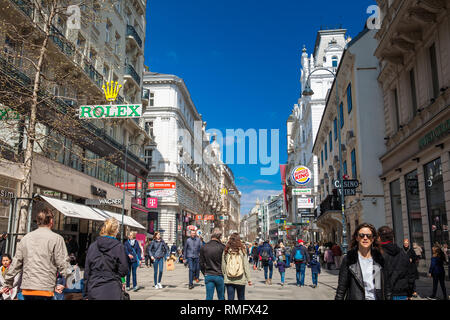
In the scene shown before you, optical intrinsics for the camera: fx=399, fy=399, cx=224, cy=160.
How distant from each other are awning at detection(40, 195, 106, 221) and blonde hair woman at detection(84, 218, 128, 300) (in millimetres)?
12218

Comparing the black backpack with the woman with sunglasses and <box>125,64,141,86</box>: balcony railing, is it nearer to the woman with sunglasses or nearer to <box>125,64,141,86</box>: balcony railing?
the woman with sunglasses

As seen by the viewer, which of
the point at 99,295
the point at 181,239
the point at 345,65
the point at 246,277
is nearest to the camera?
the point at 99,295

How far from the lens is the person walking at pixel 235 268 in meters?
7.45

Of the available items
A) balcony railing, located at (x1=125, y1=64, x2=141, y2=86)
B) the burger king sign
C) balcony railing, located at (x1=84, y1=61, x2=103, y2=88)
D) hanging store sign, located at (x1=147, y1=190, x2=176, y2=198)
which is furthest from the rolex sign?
the burger king sign

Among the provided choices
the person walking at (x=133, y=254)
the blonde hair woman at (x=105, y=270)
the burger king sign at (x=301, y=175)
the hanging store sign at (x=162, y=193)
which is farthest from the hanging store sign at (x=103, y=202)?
the burger king sign at (x=301, y=175)

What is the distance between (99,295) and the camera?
5039mm

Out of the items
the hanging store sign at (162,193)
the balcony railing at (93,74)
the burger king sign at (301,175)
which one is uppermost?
the balcony railing at (93,74)

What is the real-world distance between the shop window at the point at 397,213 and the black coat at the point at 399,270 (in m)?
14.7

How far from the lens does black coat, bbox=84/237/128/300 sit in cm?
510

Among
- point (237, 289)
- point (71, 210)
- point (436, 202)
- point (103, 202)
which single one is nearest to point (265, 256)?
point (436, 202)

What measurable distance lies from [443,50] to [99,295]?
13850 mm

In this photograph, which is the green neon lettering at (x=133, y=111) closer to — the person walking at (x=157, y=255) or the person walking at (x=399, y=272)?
the person walking at (x=157, y=255)

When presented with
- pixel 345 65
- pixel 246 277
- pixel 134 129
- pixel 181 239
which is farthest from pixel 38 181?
pixel 181 239
